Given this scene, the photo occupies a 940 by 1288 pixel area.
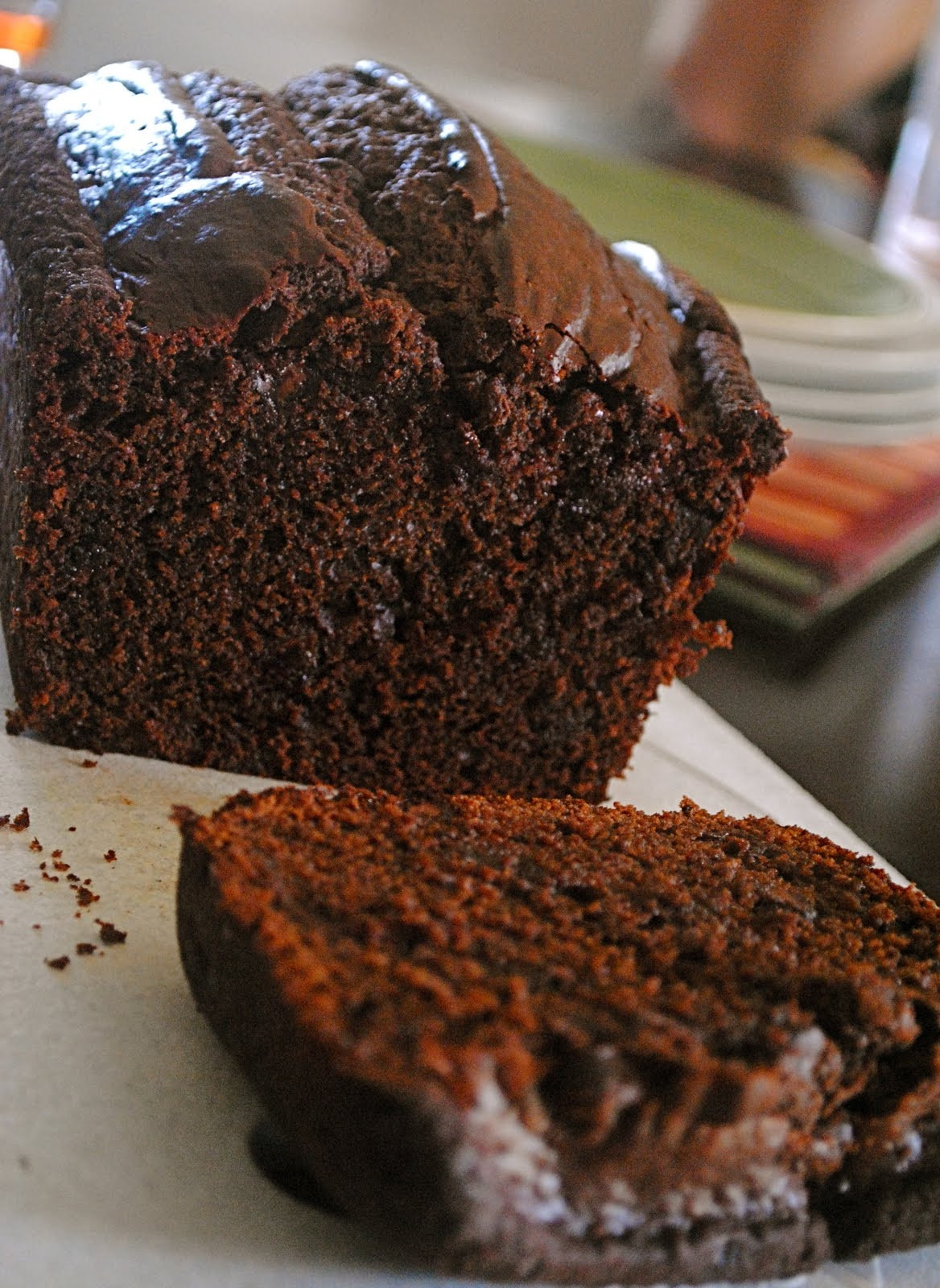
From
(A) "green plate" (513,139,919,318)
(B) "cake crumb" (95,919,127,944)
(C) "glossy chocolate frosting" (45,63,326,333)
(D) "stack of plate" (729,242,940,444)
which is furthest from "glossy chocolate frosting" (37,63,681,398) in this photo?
(A) "green plate" (513,139,919,318)

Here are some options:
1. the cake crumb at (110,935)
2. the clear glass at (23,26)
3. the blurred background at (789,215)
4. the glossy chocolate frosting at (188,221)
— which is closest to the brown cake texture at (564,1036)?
the cake crumb at (110,935)

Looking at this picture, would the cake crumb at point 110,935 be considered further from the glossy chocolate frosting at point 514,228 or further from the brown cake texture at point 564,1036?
the glossy chocolate frosting at point 514,228

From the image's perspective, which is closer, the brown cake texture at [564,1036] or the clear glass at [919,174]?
the brown cake texture at [564,1036]

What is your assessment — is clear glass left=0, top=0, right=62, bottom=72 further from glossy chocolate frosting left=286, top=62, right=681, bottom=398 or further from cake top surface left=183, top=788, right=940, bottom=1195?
cake top surface left=183, top=788, right=940, bottom=1195

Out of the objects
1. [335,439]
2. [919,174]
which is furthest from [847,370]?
[919,174]

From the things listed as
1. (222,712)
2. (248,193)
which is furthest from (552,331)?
(222,712)

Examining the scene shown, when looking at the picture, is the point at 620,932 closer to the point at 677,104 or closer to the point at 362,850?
the point at 362,850
